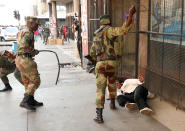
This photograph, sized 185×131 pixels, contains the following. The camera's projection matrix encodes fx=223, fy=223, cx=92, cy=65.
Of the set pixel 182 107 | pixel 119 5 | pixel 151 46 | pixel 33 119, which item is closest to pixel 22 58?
pixel 33 119

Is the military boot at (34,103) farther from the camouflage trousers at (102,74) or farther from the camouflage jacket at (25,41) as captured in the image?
the camouflage trousers at (102,74)

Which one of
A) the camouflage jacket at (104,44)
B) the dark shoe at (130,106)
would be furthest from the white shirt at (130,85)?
the camouflage jacket at (104,44)

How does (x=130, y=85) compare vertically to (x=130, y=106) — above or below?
above

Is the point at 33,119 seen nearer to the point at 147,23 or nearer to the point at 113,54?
the point at 113,54

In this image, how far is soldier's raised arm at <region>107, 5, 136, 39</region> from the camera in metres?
3.32

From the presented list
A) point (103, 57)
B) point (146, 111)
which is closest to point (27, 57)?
point (103, 57)

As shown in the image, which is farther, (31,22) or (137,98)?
(31,22)

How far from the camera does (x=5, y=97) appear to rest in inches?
208

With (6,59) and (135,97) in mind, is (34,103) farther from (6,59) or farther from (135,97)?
(135,97)

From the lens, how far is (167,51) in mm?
4469

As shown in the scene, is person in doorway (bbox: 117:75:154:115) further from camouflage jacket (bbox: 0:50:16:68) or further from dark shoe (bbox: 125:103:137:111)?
camouflage jacket (bbox: 0:50:16:68)

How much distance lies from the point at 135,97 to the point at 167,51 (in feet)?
3.81

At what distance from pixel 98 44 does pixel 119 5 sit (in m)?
3.20

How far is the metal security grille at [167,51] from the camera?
4043mm
